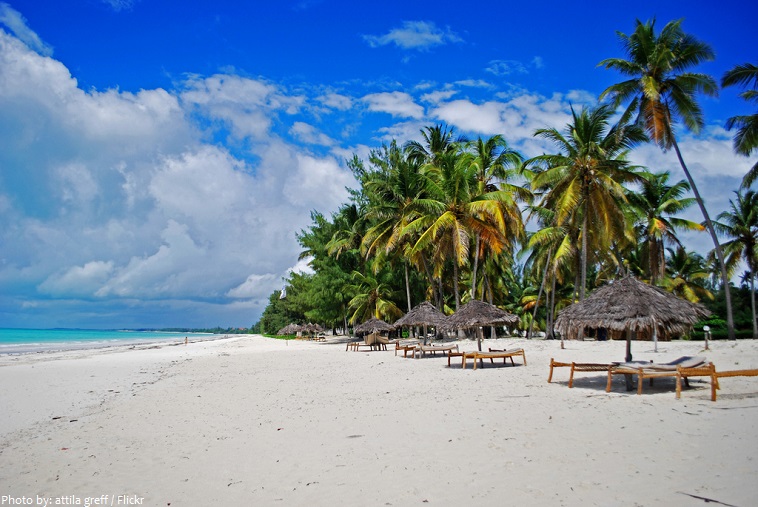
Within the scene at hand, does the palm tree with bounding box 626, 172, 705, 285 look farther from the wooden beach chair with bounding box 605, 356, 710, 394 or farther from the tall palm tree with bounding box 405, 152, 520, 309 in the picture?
the wooden beach chair with bounding box 605, 356, 710, 394

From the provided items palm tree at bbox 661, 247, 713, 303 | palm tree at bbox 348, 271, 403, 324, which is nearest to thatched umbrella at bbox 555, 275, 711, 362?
palm tree at bbox 348, 271, 403, 324

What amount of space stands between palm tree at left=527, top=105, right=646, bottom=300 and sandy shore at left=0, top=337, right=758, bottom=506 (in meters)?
10.5

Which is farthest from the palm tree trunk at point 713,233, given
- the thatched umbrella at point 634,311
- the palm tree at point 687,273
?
the palm tree at point 687,273

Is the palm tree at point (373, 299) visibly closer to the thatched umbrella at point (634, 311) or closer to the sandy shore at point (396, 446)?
the sandy shore at point (396, 446)

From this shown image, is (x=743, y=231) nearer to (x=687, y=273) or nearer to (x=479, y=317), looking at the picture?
(x=687, y=273)

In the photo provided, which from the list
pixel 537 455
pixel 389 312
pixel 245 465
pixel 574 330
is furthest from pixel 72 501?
pixel 389 312

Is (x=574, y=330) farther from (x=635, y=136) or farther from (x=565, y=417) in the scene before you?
(x=635, y=136)

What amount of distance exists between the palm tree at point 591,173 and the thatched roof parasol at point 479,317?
21.2ft

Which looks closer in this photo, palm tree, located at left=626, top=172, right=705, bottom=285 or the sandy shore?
the sandy shore

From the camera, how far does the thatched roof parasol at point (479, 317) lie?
52.5 ft

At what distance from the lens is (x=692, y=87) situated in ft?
62.2

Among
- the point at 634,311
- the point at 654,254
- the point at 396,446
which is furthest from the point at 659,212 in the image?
the point at 396,446

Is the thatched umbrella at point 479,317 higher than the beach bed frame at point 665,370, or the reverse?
the thatched umbrella at point 479,317

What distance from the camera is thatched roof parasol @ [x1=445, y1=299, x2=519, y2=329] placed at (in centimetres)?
1599
